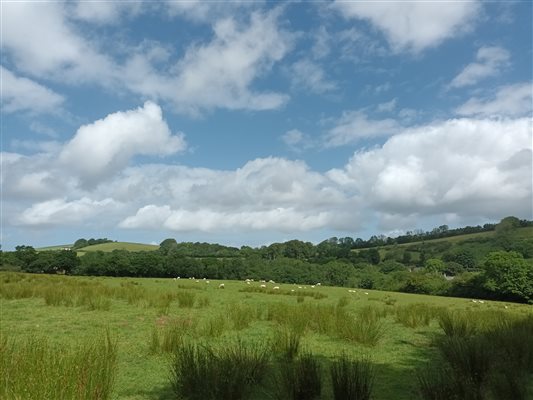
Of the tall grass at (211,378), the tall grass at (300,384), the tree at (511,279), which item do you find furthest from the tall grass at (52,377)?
the tree at (511,279)

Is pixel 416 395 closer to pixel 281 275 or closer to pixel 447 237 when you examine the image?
pixel 281 275

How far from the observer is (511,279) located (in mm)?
49781

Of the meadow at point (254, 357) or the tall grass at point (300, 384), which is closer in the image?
the meadow at point (254, 357)

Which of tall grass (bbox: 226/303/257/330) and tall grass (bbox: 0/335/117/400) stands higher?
tall grass (bbox: 0/335/117/400)

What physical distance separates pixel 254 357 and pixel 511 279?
51413 millimetres

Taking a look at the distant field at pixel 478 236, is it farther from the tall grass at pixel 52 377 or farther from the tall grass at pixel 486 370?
the tall grass at pixel 52 377

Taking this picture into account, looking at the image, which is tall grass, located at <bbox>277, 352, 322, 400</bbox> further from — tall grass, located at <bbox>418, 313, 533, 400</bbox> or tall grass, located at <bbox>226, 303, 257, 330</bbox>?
tall grass, located at <bbox>226, 303, 257, 330</bbox>

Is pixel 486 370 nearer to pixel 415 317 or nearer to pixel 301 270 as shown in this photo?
pixel 415 317

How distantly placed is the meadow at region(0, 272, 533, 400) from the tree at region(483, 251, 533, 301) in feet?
133

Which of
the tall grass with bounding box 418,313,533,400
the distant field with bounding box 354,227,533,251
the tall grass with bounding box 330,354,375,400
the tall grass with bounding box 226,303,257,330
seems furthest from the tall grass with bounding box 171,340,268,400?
the distant field with bounding box 354,227,533,251

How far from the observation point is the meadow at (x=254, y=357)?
5.44 m

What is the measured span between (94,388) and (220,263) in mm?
61361

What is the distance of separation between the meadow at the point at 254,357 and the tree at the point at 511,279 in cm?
4041

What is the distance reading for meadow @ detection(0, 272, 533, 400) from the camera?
5.44 meters
